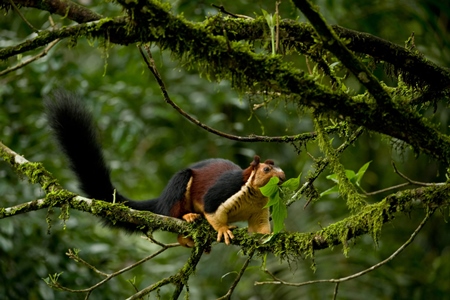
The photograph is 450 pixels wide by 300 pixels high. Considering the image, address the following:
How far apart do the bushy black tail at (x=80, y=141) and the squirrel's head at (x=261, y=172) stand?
90 centimetres

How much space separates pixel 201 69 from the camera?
1.76m

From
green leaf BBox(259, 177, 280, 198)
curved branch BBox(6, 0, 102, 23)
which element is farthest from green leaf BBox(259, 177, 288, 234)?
curved branch BBox(6, 0, 102, 23)

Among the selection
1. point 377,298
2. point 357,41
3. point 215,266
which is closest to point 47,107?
point 357,41

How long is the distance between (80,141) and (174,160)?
2.47 metres

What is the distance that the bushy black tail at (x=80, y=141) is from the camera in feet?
10.3

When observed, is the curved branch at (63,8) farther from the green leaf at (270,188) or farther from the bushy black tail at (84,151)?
the bushy black tail at (84,151)

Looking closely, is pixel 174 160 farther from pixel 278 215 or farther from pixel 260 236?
pixel 278 215

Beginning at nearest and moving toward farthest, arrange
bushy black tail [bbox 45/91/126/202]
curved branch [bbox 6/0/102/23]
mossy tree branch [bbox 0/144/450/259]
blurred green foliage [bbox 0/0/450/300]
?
curved branch [bbox 6/0/102/23], mossy tree branch [bbox 0/144/450/259], bushy black tail [bbox 45/91/126/202], blurred green foliage [bbox 0/0/450/300]

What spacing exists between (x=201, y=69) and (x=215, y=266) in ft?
12.6

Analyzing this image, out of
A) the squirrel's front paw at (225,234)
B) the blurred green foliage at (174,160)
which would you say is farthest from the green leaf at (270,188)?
the blurred green foliage at (174,160)

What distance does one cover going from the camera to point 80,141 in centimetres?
328

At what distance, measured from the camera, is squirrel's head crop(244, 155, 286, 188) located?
2.85 m

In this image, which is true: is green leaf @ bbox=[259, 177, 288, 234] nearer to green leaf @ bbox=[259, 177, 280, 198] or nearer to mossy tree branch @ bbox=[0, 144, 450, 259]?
green leaf @ bbox=[259, 177, 280, 198]

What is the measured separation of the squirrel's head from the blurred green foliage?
1.51 meters
